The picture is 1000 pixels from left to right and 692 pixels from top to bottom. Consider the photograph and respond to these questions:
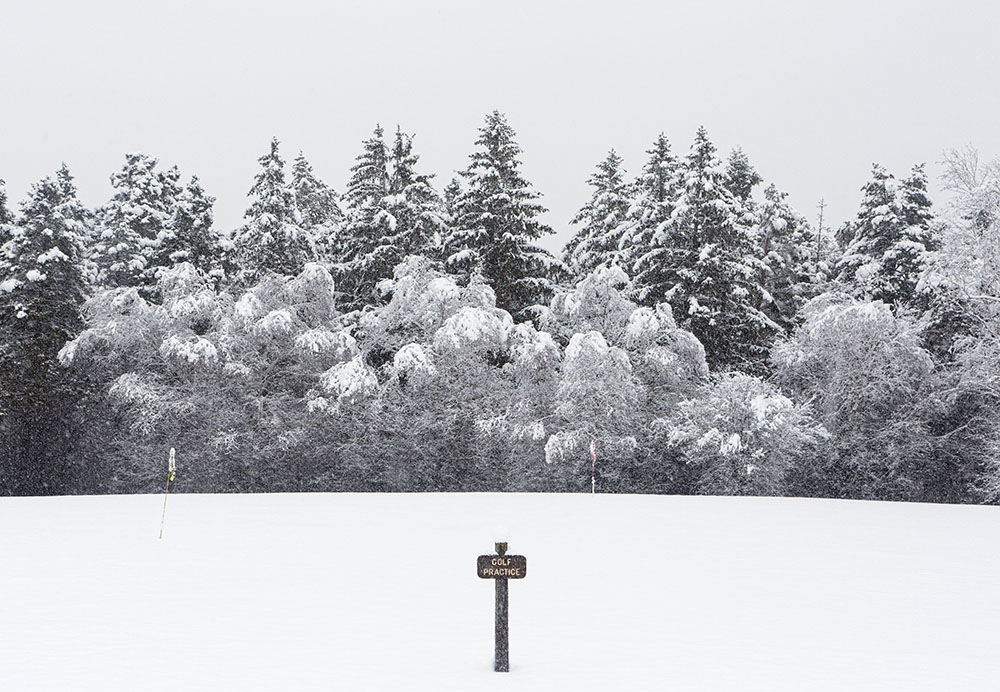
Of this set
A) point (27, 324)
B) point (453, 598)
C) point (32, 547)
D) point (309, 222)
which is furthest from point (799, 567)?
point (309, 222)

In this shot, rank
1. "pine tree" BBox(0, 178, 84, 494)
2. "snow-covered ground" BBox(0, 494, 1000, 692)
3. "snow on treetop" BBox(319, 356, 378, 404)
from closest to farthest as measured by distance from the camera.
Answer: "snow-covered ground" BBox(0, 494, 1000, 692)
"snow on treetop" BBox(319, 356, 378, 404)
"pine tree" BBox(0, 178, 84, 494)

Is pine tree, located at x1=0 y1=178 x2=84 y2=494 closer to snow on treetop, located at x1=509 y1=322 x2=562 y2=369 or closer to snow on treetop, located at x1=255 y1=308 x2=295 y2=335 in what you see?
snow on treetop, located at x1=255 y1=308 x2=295 y2=335

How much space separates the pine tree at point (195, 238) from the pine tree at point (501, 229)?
8743 mm

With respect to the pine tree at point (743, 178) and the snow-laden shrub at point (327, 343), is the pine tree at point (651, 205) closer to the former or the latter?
the pine tree at point (743, 178)

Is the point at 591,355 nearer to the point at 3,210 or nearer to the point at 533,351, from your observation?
the point at 533,351

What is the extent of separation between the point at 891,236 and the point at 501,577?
34.1 metres

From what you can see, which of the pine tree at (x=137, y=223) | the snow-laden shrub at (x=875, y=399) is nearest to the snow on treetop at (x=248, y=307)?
the pine tree at (x=137, y=223)

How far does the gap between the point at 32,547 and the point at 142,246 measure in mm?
24416

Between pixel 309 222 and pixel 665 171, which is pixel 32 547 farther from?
pixel 309 222

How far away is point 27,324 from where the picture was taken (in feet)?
96.7

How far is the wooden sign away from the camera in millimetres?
6941

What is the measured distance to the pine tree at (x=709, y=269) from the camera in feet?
111

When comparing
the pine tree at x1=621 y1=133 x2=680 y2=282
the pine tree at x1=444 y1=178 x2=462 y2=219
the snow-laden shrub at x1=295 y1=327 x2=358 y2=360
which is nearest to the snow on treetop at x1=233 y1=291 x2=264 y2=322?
the snow-laden shrub at x1=295 y1=327 x2=358 y2=360

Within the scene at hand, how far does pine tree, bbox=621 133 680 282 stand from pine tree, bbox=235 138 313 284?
1196 centimetres
